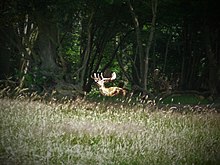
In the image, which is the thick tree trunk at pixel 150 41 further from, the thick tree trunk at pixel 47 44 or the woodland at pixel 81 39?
the thick tree trunk at pixel 47 44

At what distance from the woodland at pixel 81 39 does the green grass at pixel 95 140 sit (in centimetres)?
177

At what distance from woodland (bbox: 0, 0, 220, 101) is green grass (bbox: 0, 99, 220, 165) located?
1770mm

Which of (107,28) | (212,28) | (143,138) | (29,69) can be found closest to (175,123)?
(143,138)

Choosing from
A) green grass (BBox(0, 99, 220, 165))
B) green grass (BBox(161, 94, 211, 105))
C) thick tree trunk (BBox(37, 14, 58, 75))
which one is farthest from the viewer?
green grass (BBox(161, 94, 211, 105))

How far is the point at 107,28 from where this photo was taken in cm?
1956

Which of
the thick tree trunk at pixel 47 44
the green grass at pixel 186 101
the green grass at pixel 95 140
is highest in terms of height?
the thick tree trunk at pixel 47 44

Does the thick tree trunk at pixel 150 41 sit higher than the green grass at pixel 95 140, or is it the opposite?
the thick tree trunk at pixel 150 41

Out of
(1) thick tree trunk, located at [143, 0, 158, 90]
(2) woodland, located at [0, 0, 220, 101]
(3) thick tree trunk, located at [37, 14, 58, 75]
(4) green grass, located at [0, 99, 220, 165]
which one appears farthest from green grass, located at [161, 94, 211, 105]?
(4) green grass, located at [0, 99, 220, 165]

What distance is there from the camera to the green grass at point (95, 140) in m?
3.76

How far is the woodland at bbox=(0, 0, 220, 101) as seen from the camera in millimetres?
11750

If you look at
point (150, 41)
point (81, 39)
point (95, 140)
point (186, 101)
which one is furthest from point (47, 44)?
point (95, 140)

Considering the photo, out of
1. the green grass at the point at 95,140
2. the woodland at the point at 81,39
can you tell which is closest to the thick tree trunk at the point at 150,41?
the woodland at the point at 81,39

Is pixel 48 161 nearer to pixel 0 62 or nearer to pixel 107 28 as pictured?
pixel 0 62

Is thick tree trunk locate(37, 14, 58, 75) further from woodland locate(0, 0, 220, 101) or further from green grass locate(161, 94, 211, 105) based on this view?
green grass locate(161, 94, 211, 105)
